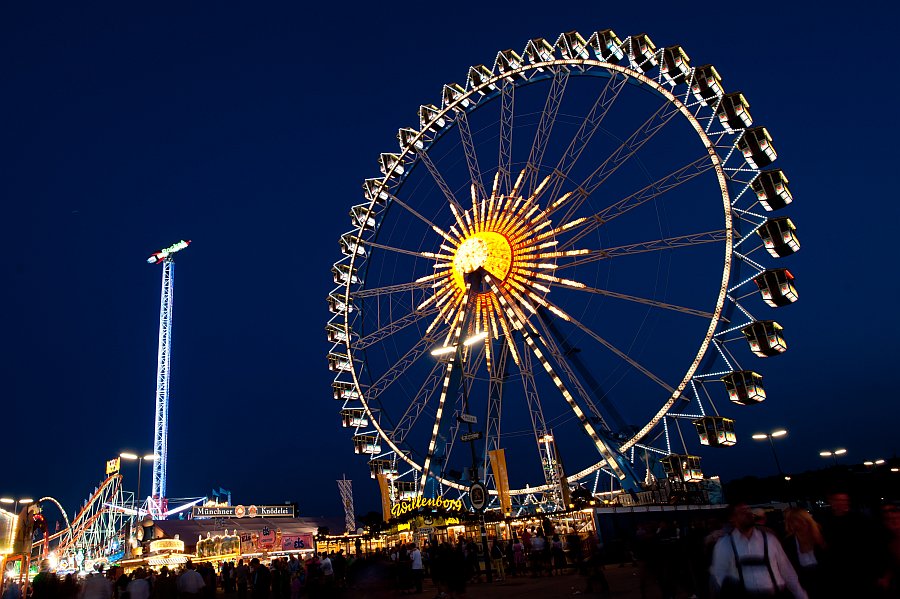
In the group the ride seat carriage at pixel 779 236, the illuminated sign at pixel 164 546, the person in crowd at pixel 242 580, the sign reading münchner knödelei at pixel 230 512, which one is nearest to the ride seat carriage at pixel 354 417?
the person in crowd at pixel 242 580

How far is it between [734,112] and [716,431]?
11206mm

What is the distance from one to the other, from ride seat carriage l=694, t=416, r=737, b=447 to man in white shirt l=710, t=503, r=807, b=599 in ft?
58.3

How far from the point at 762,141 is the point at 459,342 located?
14144 mm

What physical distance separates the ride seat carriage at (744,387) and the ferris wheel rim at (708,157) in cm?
125

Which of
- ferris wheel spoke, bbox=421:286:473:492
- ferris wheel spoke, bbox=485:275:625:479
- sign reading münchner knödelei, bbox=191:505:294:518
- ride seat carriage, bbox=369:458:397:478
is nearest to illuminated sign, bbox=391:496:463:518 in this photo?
ferris wheel spoke, bbox=421:286:473:492

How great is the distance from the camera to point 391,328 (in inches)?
1218

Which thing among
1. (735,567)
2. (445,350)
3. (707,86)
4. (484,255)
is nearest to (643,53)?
(707,86)

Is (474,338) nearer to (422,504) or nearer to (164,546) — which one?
(422,504)

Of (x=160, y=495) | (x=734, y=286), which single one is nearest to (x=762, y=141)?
(x=734, y=286)

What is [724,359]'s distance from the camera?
21.8m

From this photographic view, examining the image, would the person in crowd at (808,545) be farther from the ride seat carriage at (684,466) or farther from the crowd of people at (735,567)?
the ride seat carriage at (684,466)

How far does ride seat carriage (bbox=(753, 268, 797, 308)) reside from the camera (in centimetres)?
2092

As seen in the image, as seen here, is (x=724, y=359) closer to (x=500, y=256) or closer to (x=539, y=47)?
(x=500, y=256)

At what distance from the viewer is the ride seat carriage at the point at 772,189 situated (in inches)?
848
